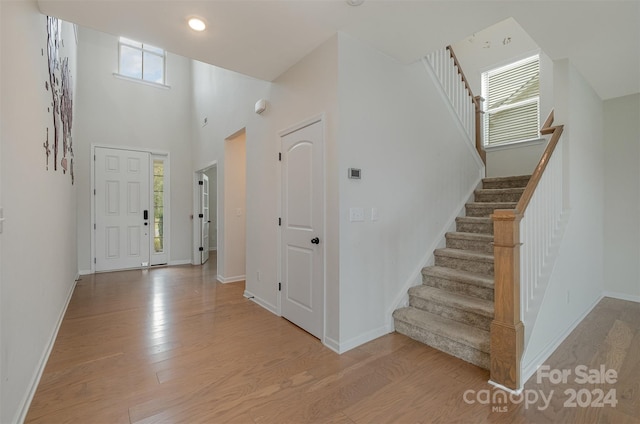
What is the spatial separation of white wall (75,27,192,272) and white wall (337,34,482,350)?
5.13 metres

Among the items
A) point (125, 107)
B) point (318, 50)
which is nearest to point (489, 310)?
point (318, 50)

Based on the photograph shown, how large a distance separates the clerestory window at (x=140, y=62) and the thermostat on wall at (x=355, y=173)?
5.68m

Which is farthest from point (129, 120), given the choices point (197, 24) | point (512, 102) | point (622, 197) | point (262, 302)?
point (622, 197)

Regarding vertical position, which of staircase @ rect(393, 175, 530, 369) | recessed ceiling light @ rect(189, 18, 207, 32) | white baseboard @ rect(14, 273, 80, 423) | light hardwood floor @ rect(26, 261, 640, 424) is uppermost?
recessed ceiling light @ rect(189, 18, 207, 32)

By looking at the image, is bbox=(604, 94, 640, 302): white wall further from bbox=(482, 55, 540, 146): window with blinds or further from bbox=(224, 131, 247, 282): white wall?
bbox=(224, 131, 247, 282): white wall

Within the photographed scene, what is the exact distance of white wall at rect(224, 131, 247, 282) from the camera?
4886mm

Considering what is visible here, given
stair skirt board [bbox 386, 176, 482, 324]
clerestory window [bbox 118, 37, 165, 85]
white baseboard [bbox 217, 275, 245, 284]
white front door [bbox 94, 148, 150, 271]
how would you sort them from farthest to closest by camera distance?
1. clerestory window [bbox 118, 37, 165, 85]
2. white front door [bbox 94, 148, 150, 271]
3. white baseboard [bbox 217, 275, 245, 284]
4. stair skirt board [bbox 386, 176, 482, 324]

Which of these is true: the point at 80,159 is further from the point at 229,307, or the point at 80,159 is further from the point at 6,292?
the point at 6,292

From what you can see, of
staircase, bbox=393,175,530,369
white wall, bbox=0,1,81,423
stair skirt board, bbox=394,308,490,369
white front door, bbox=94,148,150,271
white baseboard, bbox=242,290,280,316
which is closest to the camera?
white wall, bbox=0,1,81,423

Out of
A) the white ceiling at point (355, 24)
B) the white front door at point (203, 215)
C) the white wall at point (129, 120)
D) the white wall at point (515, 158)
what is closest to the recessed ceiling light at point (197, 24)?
the white ceiling at point (355, 24)

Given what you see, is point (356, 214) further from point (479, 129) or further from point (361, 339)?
point (479, 129)

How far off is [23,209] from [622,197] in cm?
600

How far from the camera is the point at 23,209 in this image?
1822 millimetres

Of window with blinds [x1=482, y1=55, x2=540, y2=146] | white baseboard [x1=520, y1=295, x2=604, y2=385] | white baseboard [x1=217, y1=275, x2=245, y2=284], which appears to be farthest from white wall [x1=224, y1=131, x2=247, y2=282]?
window with blinds [x1=482, y1=55, x2=540, y2=146]
